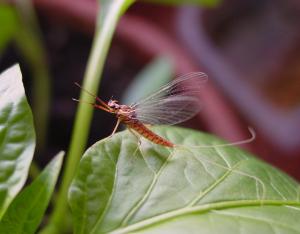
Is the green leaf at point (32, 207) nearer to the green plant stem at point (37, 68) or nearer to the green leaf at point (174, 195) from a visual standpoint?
the green leaf at point (174, 195)

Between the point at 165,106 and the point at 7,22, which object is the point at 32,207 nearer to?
the point at 165,106

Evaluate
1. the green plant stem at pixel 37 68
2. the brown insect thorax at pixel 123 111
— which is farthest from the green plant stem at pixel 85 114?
the green plant stem at pixel 37 68

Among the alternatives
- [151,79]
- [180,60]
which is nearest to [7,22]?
[151,79]

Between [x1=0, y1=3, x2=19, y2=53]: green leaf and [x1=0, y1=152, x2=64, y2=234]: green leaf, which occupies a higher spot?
[x1=0, y1=3, x2=19, y2=53]: green leaf

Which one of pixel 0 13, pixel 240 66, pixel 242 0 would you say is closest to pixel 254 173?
pixel 0 13

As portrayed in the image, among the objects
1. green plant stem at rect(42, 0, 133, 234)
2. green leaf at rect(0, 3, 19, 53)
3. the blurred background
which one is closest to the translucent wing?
green plant stem at rect(42, 0, 133, 234)

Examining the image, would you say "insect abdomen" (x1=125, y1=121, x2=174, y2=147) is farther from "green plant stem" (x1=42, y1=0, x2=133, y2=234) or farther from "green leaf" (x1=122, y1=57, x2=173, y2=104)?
"green leaf" (x1=122, y1=57, x2=173, y2=104)

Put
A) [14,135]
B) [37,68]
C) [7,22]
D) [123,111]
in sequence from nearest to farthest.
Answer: [14,135], [123,111], [7,22], [37,68]
